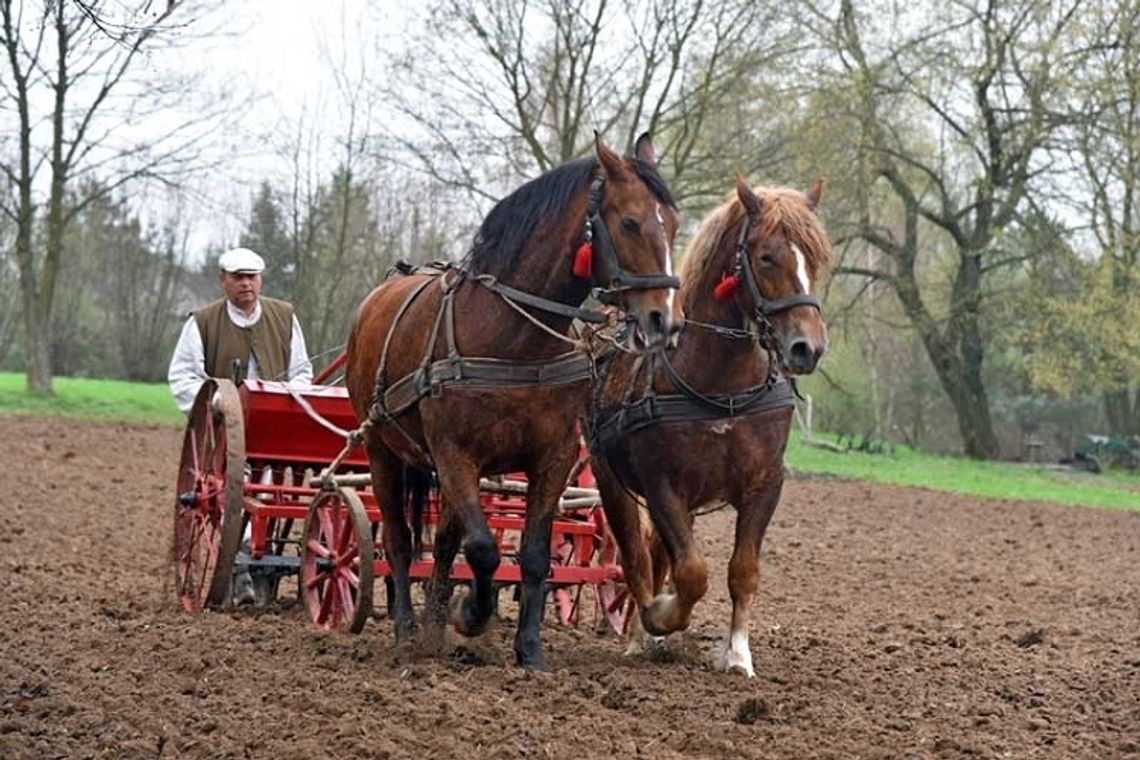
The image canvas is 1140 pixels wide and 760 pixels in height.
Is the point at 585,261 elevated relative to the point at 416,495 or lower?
elevated

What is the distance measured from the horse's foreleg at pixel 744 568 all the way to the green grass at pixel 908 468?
14.9 metres

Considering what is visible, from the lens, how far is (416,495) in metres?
7.05

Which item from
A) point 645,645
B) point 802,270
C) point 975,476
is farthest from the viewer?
point 975,476

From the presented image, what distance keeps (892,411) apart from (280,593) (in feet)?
117

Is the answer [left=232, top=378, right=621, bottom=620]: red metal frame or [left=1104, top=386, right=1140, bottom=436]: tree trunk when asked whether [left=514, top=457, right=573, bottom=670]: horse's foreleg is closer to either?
[left=232, top=378, right=621, bottom=620]: red metal frame

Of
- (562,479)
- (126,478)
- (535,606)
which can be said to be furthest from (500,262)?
(126,478)

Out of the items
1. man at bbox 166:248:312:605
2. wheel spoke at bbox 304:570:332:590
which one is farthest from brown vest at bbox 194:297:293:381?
wheel spoke at bbox 304:570:332:590

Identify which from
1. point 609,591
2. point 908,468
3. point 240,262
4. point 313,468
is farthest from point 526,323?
point 908,468

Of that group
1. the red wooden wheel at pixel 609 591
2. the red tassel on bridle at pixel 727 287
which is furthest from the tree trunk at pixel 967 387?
the red tassel on bridle at pixel 727 287

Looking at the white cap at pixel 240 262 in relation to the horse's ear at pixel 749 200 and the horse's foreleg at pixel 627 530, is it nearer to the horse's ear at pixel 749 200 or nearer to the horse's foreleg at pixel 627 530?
the horse's foreleg at pixel 627 530

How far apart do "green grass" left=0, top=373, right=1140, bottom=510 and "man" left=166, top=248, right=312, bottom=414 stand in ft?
46.1

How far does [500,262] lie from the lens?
5891mm

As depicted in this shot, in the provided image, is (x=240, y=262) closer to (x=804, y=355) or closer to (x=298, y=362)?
(x=298, y=362)

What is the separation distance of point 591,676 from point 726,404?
1239 millimetres
